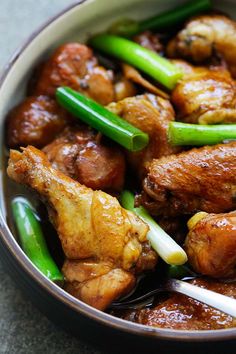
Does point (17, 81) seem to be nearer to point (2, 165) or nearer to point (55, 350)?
point (2, 165)

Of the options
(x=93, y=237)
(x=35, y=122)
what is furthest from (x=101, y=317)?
(x=35, y=122)

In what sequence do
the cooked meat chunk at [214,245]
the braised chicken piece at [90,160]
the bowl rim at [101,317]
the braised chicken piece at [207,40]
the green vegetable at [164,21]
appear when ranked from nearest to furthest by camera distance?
the bowl rim at [101,317], the cooked meat chunk at [214,245], the braised chicken piece at [90,160], the braised chicken piece at [207,40], the green vegetable at [164,21]

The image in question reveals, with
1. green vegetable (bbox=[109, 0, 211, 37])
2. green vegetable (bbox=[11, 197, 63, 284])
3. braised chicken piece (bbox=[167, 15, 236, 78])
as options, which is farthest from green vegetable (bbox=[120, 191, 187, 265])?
green vegetable (bbox=[109, 0, 211, 37])

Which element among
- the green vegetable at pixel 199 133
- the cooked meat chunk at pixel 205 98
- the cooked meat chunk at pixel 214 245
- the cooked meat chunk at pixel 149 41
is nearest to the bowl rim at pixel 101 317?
the cooked meat chunk at pixel 214 245

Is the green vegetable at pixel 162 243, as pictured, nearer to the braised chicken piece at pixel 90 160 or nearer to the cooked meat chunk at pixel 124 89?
the braised chicken piece at pixel 90 160

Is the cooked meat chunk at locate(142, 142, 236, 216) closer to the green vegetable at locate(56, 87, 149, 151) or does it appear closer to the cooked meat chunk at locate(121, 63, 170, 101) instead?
the green vegetable at locate(56, 87, 149, 151)

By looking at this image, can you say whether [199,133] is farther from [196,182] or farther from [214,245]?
[214,245]
